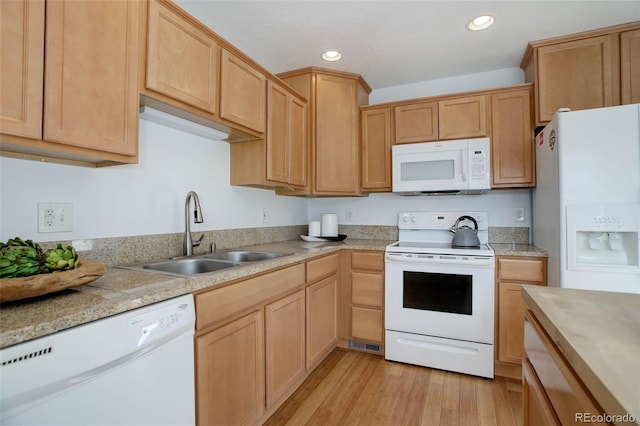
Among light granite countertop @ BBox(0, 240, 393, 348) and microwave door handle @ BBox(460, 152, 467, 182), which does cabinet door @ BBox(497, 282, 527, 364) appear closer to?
microwave door handle @ BBox(460, 152, 467, 182)

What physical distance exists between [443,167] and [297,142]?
1235 mm

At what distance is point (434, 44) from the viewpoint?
2.22m

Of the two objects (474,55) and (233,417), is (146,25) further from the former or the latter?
(474,55)

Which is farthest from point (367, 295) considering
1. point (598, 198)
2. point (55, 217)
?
point (55, 217)

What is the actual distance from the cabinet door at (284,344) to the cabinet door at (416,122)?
1663 millimetres

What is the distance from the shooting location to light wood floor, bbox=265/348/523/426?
1691 millimetres

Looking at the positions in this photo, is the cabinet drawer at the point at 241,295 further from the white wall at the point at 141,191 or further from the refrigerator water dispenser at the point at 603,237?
the refrigerator water dispenser at the point at 603,237

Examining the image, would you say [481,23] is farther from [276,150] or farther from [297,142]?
[276,150]

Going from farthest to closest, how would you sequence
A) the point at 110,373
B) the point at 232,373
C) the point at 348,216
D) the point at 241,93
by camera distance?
the point at 348,216
the point at 241,93
the point at 232,373
the point at 110,373

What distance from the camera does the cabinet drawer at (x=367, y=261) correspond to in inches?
96.7

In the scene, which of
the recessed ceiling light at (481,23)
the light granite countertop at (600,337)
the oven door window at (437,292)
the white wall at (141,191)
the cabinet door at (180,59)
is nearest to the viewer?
the light granite countertop at (600,337)

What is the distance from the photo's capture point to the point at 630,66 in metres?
2.00

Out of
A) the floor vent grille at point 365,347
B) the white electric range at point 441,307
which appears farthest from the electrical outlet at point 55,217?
the floor vent grille at point 365,347

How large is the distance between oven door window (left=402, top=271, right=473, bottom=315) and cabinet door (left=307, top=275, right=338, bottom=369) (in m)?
0.57
